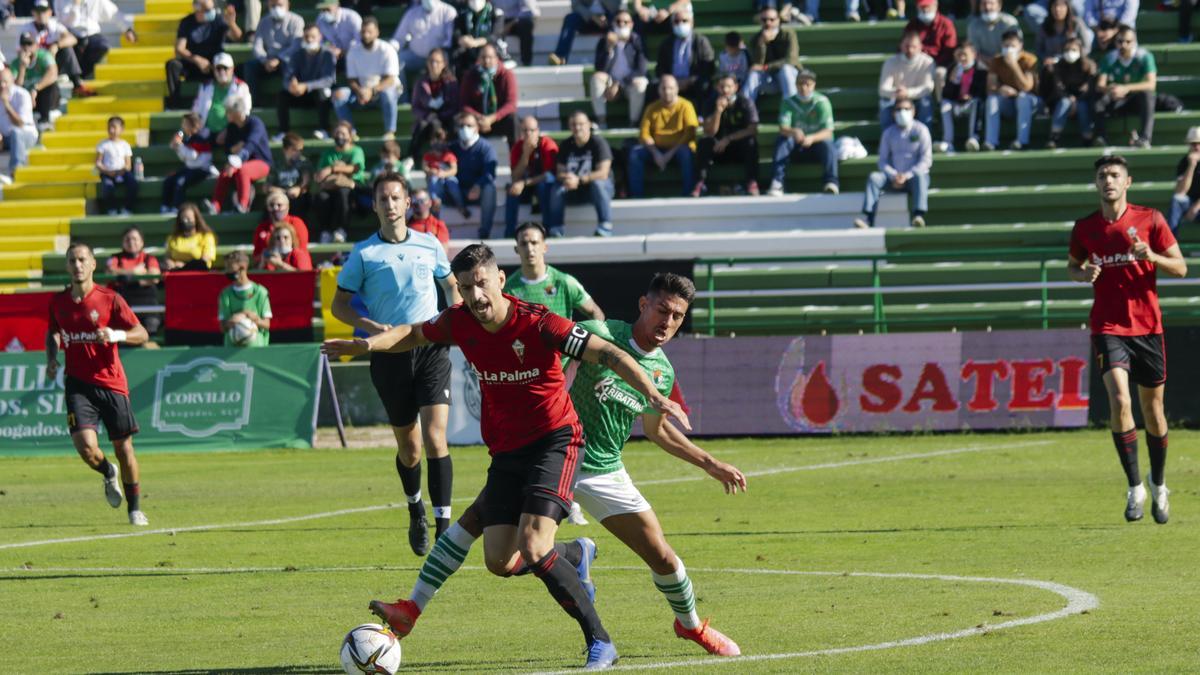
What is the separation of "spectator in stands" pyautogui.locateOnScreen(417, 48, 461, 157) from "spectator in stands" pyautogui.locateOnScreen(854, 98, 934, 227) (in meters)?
6.56

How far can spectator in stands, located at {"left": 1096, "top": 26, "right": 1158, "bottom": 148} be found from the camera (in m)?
26.8

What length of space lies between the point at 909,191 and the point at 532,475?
19.3 metres

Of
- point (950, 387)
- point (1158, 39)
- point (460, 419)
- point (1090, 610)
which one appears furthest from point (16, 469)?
point (1158, 39)

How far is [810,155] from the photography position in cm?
2783

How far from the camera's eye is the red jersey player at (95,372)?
15.9m

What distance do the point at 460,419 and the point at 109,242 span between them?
9.12 meters

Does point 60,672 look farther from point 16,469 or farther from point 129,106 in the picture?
point 129,106

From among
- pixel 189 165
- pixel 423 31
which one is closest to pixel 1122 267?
pixel 423 31

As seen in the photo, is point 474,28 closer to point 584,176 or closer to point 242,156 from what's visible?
point 242,156

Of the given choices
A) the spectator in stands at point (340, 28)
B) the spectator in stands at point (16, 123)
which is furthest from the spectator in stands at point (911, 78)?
the spectator in stands at point (16, 123)

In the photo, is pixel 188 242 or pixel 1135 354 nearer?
pixel 1135 354

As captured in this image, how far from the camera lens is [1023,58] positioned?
2725 cm

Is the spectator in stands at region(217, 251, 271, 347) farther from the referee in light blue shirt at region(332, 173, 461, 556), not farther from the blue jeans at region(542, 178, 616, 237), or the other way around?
the referee in light blue shirt at region(332, 173, 461, 556)

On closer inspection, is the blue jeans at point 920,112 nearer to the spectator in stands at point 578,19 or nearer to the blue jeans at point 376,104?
the spectator in stands at point 578,19
